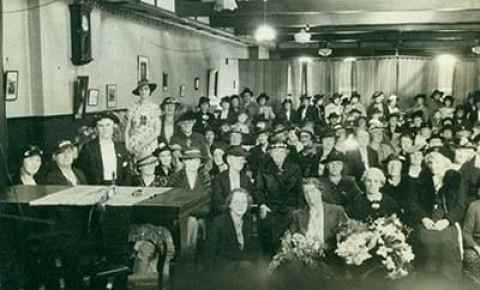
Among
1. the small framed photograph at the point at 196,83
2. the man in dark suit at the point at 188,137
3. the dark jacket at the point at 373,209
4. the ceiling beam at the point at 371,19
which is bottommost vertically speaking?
the dark jacket at the point at 373,209

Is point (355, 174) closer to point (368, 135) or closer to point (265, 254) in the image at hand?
point (368, 135)

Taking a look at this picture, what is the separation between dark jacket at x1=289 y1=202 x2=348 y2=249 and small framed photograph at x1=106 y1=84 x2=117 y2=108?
4692 millimetres

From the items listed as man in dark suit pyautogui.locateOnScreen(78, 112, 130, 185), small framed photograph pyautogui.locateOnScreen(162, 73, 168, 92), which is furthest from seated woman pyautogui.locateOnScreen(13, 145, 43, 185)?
small framed photograph pyautogui.locateOnScreen(162, 73, 168, 92)

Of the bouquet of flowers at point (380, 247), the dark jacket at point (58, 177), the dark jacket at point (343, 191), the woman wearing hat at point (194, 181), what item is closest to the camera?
the bouquet of flowers at point (380, 247)

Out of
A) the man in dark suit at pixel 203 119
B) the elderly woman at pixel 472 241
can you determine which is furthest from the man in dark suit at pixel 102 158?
the man in dark suit at pixel 203 119

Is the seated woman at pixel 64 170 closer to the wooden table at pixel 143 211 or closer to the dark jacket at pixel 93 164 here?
the dark jacket at pixel 93 164

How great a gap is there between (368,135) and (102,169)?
392cm

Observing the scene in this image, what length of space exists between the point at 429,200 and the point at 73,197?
3703mm

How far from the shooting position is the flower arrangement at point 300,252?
5375 millimetres

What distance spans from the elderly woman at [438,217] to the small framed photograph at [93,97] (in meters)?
4.65

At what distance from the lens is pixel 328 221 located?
5.60 meters

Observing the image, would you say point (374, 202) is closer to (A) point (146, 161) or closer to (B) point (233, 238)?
(B) point (233, 238)

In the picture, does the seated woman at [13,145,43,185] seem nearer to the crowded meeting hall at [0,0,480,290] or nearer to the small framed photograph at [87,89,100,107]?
the crowded meeting hall at [0,0,480,290]

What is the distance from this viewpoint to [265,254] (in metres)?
6.24
